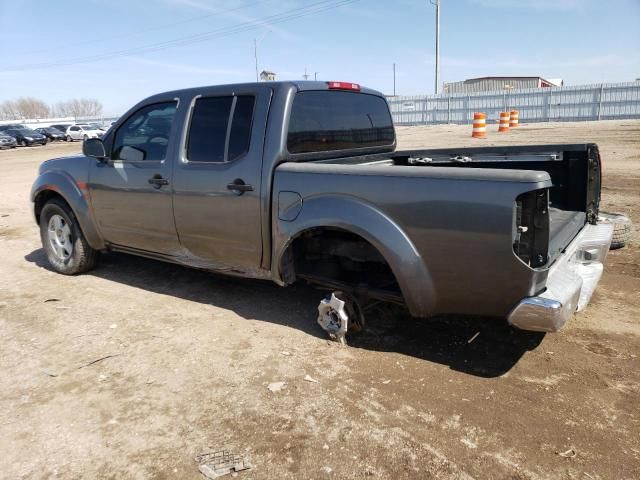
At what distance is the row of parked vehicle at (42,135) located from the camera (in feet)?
128

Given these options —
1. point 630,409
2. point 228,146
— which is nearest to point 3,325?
point 228,146

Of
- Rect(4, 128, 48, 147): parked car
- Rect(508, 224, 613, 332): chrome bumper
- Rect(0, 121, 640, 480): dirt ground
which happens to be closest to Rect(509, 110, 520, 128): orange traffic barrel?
Rect(0, 121, 640, 480): dirt ground

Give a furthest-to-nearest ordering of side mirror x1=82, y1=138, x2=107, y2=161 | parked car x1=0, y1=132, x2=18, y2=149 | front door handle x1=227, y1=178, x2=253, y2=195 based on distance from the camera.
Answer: parked car x1=0, y1=132, x2=18, y2=149 < side mirror x1=82, y1=138, x2=107, y2=161 < front door handle x1=227, y1=178, x2=253, y2=195

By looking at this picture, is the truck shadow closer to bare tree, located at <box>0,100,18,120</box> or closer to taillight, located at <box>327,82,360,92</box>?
taillight, located at <box>327,82,360,92</box>

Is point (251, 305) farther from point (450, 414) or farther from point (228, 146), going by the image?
point (450, 414)

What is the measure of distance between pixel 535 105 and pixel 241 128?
33052mm

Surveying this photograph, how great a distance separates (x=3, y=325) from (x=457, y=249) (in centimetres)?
388

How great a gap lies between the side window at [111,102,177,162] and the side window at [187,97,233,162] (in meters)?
0.29

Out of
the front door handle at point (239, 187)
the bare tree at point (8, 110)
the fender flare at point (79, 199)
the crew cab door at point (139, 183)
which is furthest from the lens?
the bare tree at point (8, 110)

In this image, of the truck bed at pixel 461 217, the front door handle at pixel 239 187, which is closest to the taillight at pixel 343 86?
the truck bed at pixel 461 217

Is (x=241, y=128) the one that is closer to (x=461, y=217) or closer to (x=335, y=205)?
(x=335, y=205)

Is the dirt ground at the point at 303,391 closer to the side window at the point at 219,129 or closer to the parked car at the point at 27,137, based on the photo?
the side window at the point at 219,129

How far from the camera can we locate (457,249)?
290 cm

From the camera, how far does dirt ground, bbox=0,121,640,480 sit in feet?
8.14
